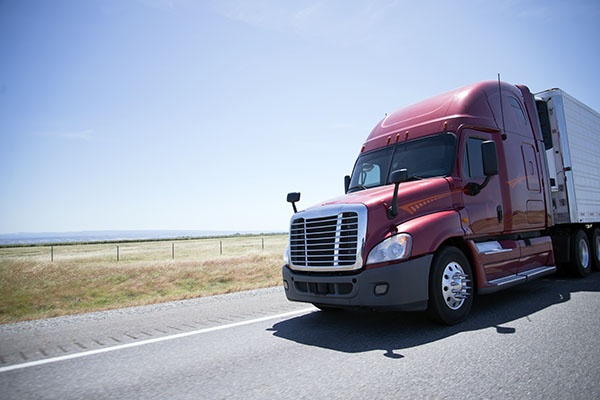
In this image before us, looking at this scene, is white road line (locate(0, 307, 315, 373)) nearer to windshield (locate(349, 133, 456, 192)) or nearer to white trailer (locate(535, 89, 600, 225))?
windshield (locate(349, 133, 456, 192))

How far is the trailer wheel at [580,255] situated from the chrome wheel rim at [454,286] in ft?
17.1

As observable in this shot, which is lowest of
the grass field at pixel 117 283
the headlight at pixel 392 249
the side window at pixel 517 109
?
the grass field at pixel 117 283

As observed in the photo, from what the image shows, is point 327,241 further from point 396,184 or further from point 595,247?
point 595,247

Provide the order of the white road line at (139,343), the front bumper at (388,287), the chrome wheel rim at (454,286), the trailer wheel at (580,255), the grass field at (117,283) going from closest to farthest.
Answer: the white road line at (139,343) → the front bumper at (388,287) → the chrome wheel rim at (454,286) → the trailer wheel at (580,255) → the grass field at (117,283)

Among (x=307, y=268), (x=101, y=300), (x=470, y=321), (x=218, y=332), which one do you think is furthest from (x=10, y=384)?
(x=101, y=300)

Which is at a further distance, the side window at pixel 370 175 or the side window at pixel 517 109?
the side window at pixel 517 109

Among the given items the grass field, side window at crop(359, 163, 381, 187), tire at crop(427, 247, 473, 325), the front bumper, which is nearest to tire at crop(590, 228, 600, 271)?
tire at crop(427, 247, 473, 325)

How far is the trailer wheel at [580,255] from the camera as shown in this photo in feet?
28.4

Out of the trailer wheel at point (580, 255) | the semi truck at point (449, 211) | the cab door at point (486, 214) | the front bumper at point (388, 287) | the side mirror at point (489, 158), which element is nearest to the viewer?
the front bumper at point (388, 287)

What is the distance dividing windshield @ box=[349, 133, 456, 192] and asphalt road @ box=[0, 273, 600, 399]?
7.21 feet

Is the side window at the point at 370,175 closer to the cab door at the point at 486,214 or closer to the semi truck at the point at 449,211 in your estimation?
the semi truck at the point at 449,211

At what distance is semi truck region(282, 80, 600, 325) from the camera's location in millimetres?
4777

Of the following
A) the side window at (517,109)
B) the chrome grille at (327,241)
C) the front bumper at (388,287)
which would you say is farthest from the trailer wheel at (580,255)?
the chrome grille at (327,241)

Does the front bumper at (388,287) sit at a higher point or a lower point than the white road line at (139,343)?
higher
